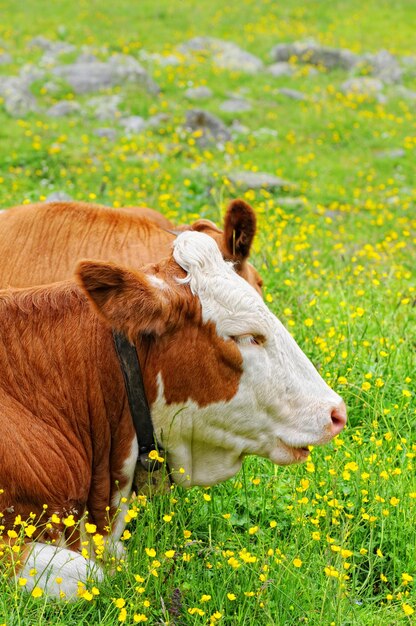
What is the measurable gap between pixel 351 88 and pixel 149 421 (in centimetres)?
Answer: 1537

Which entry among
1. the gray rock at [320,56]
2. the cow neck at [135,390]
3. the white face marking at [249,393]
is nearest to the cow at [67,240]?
the white face marking at [249,393]

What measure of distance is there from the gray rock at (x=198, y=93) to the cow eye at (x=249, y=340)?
43.7ft

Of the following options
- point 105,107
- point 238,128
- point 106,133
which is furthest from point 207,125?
point 105,107

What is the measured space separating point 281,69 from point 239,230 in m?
16.1

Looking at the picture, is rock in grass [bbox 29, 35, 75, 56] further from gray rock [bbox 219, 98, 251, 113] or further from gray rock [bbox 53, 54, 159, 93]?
gray rock [bbox 219, 98, 251, 113]

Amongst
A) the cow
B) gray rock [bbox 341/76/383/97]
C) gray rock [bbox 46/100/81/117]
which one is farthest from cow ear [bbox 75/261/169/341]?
gray rock [bbox 341/76/383/97]

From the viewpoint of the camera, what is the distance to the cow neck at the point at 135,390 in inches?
149

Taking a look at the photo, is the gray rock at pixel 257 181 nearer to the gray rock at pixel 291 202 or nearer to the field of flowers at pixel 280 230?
the field of flowers at pixel 280 230

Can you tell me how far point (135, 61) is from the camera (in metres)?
17.9

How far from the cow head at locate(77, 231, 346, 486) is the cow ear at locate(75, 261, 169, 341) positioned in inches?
0.4

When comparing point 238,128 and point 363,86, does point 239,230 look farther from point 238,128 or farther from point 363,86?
point 363,86

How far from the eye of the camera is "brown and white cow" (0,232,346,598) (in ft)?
12.2

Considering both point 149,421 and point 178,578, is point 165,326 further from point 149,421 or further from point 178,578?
point 178,578

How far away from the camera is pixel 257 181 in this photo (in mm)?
12008
